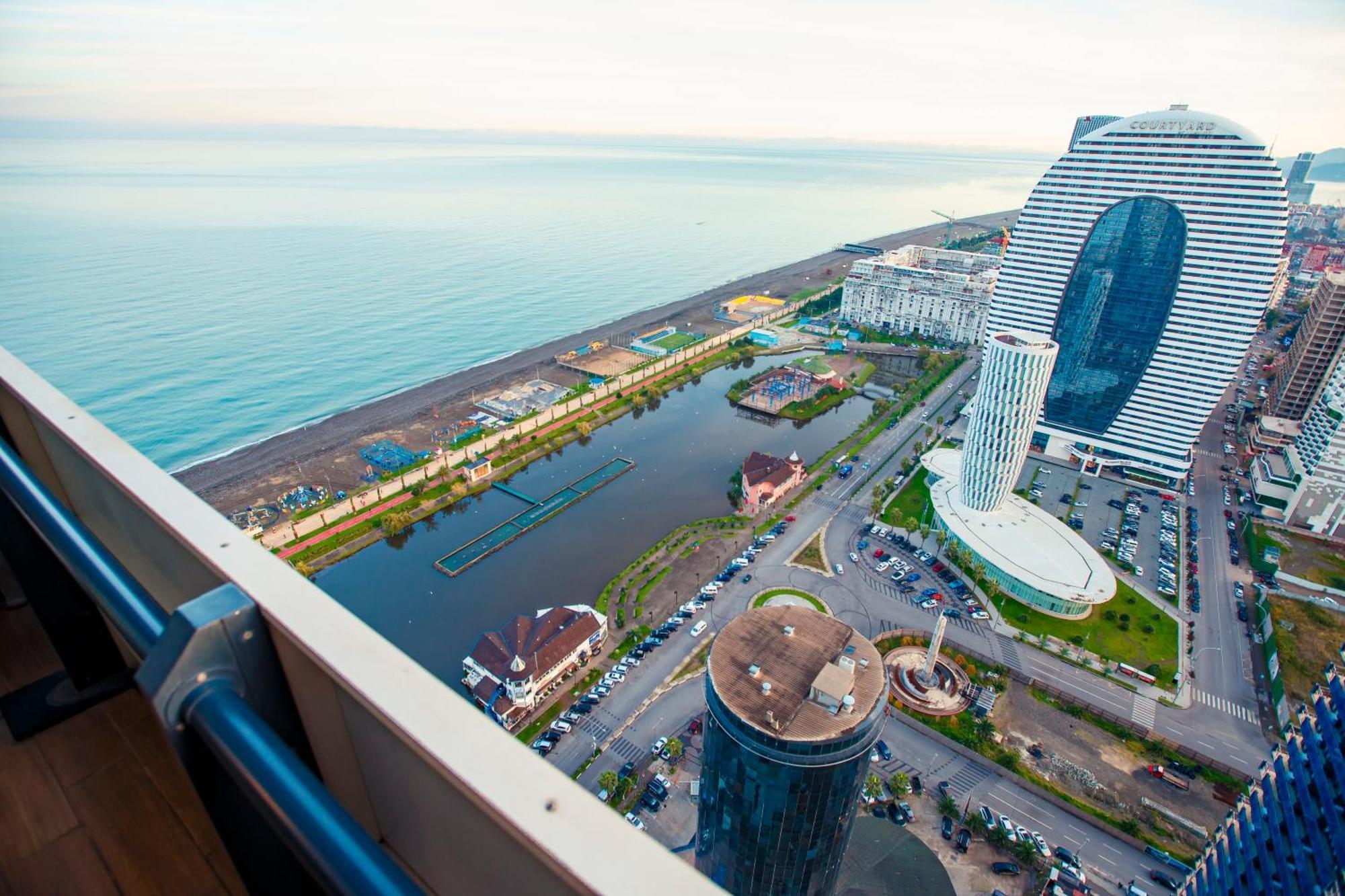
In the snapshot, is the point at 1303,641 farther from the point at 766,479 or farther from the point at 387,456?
the point at 387,456

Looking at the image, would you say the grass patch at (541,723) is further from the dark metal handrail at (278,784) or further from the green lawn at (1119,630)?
the dark metal handrail at (278,784)

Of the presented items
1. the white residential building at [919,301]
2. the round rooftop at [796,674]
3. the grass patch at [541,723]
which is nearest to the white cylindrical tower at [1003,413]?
the round rooftop at [796,674]

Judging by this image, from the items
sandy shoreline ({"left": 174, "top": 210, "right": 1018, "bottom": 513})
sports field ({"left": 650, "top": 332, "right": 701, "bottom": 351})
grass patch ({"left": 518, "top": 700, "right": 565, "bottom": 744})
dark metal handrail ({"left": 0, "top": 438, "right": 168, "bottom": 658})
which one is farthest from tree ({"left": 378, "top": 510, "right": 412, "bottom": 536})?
dark metal handrail ({"left": 0, "top": 438, "right": 168, "bottom": 658})

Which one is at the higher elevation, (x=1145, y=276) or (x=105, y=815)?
(x=105, y=815)

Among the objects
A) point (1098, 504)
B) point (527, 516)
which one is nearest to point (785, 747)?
point (527, 516)

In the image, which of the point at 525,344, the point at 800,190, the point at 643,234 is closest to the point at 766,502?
the point at 525,344

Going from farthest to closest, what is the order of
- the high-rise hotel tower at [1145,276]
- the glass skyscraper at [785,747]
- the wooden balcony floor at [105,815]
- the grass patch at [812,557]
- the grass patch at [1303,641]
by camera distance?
1. the high-rise hotel tower at [1145,276]
2. the grass patch at [812,557]
3. the grass patch at [1303,641]
4. the glass skyscraper at [785,747]
5. the wooden balcony floor at [105,815]
